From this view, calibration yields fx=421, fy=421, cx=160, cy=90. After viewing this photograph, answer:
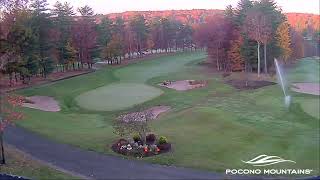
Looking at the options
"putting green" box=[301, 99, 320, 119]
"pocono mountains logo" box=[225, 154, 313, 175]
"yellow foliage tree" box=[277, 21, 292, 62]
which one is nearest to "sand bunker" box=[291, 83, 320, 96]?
"putting green" box=[301, 99, 320, 119]

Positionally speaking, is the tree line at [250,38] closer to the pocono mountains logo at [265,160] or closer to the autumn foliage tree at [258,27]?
the autumn foliage tree at [258,27]

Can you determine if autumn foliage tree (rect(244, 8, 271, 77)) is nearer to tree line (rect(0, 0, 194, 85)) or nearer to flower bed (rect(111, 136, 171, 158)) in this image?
tree line (rect(0, 0, 194, 85))

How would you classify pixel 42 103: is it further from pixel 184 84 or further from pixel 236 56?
pixel 236 56

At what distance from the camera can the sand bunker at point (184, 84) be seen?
182 ft

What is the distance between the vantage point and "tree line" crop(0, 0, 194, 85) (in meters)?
56.1

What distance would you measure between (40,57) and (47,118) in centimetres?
3010

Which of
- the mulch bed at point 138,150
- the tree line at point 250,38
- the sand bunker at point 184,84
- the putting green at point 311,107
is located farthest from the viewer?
the tree line at point 250,38

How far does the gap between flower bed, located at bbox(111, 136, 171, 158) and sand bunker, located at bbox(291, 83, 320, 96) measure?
2632 cm


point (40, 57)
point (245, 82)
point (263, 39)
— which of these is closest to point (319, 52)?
point (263, 39)

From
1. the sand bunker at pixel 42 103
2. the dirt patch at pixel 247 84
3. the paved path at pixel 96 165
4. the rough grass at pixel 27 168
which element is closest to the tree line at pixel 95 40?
the sand bunker at pixel 42 103

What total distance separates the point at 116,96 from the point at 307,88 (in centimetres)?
2312

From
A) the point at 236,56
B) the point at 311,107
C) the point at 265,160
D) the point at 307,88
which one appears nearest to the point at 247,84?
the point at 307,88

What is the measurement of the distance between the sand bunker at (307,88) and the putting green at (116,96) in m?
16.3

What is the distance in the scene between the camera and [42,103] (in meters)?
46.2
